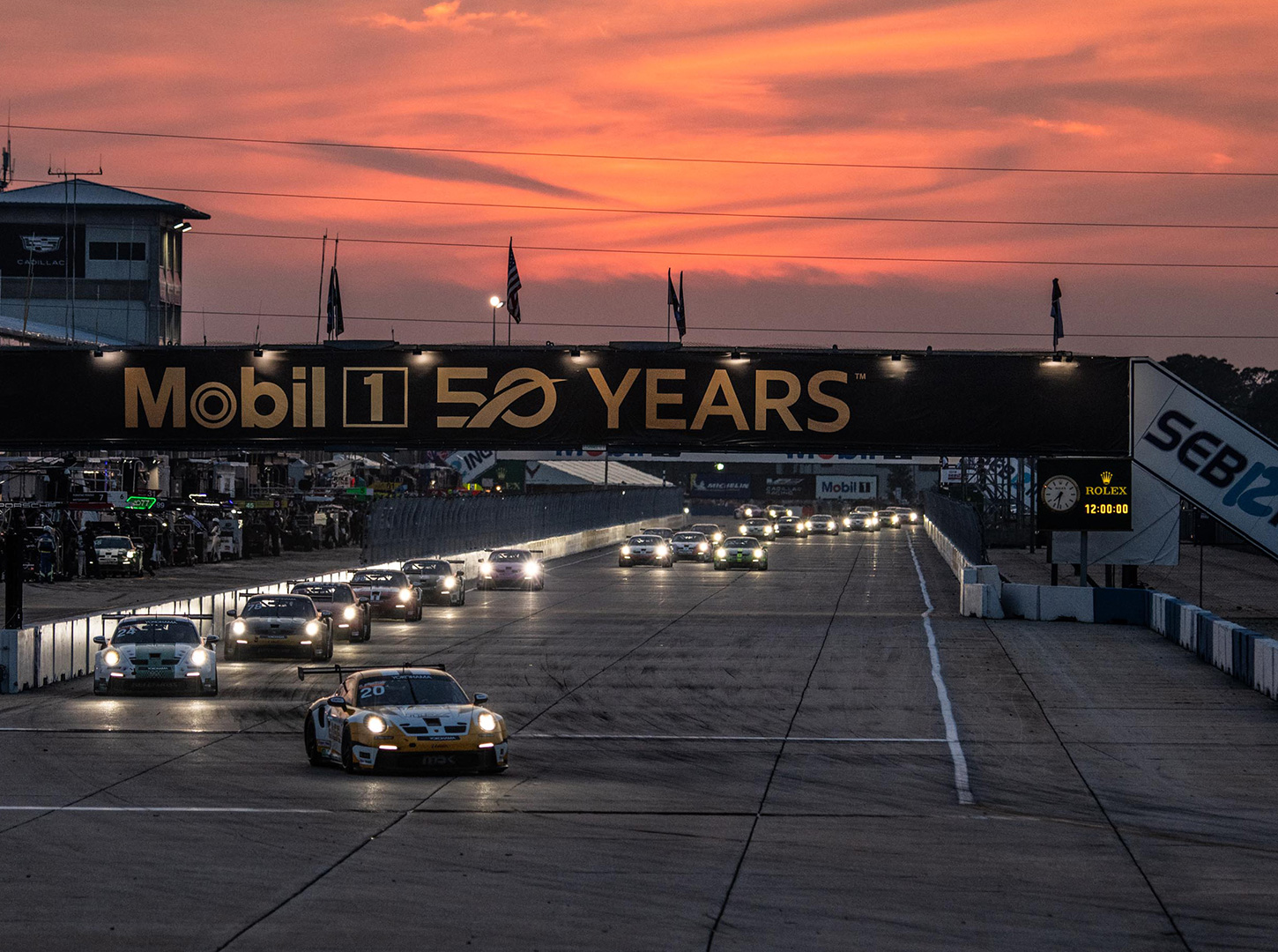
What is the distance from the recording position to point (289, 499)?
89.9 metres

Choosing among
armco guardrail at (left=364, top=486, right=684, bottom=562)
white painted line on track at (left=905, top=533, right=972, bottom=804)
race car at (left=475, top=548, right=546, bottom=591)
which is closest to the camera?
white painted line on track at (left=905, top=533, right=972, bottom=804)

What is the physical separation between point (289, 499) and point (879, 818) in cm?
7554

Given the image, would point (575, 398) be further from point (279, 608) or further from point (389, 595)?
point (279, 608)

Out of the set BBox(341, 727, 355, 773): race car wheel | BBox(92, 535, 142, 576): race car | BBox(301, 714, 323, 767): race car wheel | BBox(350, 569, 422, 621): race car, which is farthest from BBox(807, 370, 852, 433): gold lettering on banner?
BBox(92, 535, 142, 576): race car

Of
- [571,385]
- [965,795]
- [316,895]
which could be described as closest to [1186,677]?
[965,795]

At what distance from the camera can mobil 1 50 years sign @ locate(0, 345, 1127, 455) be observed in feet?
147

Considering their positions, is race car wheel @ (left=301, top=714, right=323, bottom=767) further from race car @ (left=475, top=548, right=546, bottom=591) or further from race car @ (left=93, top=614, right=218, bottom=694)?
race car @ (left=475, top=548, right=546, bottom=591)

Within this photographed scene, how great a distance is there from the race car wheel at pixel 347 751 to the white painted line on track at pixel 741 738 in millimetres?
3700

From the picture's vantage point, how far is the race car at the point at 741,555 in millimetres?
70875

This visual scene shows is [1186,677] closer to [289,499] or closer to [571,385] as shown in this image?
[571,385]

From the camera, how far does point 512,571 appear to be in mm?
59062

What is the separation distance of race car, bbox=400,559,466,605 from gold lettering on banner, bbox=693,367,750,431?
10.3 m

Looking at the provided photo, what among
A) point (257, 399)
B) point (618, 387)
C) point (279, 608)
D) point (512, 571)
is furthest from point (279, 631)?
point (512, 571)

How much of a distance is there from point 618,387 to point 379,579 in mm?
7857
